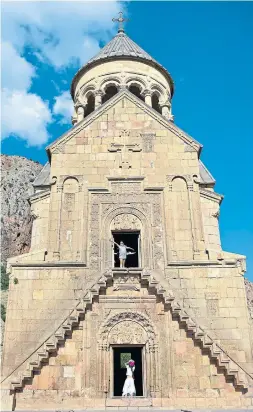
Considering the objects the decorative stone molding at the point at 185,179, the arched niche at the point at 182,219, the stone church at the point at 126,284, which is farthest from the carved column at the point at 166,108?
the arched niche at the point at 182,219

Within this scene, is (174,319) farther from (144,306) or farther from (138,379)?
(138,379)

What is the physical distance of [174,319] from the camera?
1363cm

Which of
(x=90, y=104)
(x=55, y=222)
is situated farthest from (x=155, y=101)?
(x=55, y=222)

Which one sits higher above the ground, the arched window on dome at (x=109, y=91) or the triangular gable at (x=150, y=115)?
the arched window on dome at (x=109, y=91)

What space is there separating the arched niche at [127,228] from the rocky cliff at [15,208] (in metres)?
18.5

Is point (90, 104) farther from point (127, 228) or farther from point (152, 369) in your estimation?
point (152, 369)

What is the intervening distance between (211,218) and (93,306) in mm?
6157

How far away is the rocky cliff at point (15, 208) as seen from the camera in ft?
113

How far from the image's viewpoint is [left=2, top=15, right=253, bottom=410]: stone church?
42.0 feet

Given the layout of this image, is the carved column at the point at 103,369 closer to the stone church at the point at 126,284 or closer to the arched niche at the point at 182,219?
the stone church at the point at 126,284

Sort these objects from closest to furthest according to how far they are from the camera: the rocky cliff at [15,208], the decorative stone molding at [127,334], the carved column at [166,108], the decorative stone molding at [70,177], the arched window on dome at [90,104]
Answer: the decorative stone molding at [127,334], the decorative stone molding at [70,177], the carved column at [166,108], the arched window on dome at [90,104], the rocky cliff at [15,208]

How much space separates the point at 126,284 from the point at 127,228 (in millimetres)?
2025

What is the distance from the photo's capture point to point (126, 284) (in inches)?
559

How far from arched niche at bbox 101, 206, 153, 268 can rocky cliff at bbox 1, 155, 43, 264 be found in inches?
727
